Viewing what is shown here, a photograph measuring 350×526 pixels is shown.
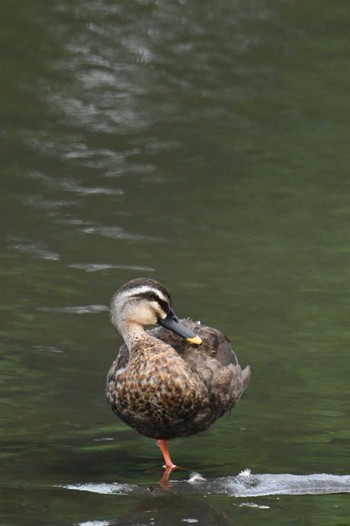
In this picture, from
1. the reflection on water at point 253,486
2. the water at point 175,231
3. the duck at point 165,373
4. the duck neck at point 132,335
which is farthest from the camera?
the duck neck at point 132,335

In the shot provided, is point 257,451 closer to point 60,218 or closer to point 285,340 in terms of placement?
point 285,340

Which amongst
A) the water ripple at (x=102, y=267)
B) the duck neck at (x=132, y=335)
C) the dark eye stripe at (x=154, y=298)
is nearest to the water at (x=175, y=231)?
the water ripple at (x=102, y=267)

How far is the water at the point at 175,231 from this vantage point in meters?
8.97

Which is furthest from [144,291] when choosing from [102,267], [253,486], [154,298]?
[102,267]

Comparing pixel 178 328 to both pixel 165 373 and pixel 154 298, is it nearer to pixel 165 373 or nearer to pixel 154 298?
pixel 154 298

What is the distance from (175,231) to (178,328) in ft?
16.0

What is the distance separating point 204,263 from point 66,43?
7002 mm

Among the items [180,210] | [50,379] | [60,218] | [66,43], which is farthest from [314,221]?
[66,43]

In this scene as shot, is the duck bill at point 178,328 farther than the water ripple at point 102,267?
No

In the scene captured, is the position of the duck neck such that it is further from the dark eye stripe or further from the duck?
the dark eye stripe

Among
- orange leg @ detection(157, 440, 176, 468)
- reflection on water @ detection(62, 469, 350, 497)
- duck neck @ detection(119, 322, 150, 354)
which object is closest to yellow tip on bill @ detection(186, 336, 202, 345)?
duck neck @ detection(119, 322, 150, 354)

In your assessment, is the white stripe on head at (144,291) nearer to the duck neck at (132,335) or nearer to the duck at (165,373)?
the duck at (165,373)

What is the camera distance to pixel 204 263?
1323cm

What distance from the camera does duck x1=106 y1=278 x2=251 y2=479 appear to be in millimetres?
8703
